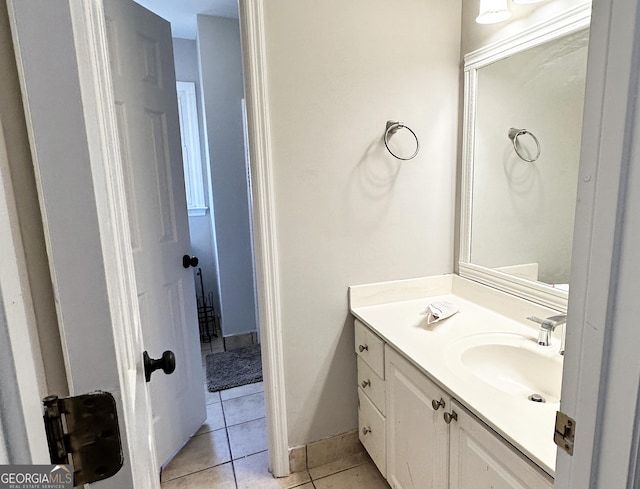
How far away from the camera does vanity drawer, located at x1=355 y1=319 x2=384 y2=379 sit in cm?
151

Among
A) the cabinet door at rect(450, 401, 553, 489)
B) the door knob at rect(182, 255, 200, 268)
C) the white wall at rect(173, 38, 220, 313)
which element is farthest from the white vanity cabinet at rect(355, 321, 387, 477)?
the white wall at rect(173, 38, 220, 313)

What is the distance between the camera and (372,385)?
1.63 m

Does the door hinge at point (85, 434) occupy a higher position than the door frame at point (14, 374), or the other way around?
the door frame at point (14, 374)

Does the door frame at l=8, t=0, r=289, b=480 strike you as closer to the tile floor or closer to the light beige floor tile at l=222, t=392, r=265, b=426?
the tile floor

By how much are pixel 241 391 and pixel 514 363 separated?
1739 mm

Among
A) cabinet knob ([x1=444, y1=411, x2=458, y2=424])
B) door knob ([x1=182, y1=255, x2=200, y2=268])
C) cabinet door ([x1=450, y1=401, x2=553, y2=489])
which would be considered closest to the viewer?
cabinet door ([x1=450, y1=401, x2=553, y2=489])

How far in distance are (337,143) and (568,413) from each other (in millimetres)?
1280

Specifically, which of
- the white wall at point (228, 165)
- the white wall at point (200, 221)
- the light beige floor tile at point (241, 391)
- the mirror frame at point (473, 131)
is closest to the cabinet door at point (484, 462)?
the mirror frame at point (473, 131)

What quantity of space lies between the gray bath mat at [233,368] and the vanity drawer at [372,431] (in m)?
1.03

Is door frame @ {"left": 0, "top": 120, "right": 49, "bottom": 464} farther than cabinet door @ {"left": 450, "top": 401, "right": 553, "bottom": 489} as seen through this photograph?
No

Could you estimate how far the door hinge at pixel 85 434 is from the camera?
1.19 feet

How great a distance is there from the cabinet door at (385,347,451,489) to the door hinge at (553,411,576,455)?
48cm

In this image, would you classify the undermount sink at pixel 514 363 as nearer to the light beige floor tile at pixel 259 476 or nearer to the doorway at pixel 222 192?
the light beige floor tile at pixel 259 476

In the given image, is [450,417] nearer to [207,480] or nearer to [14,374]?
[14,374]
